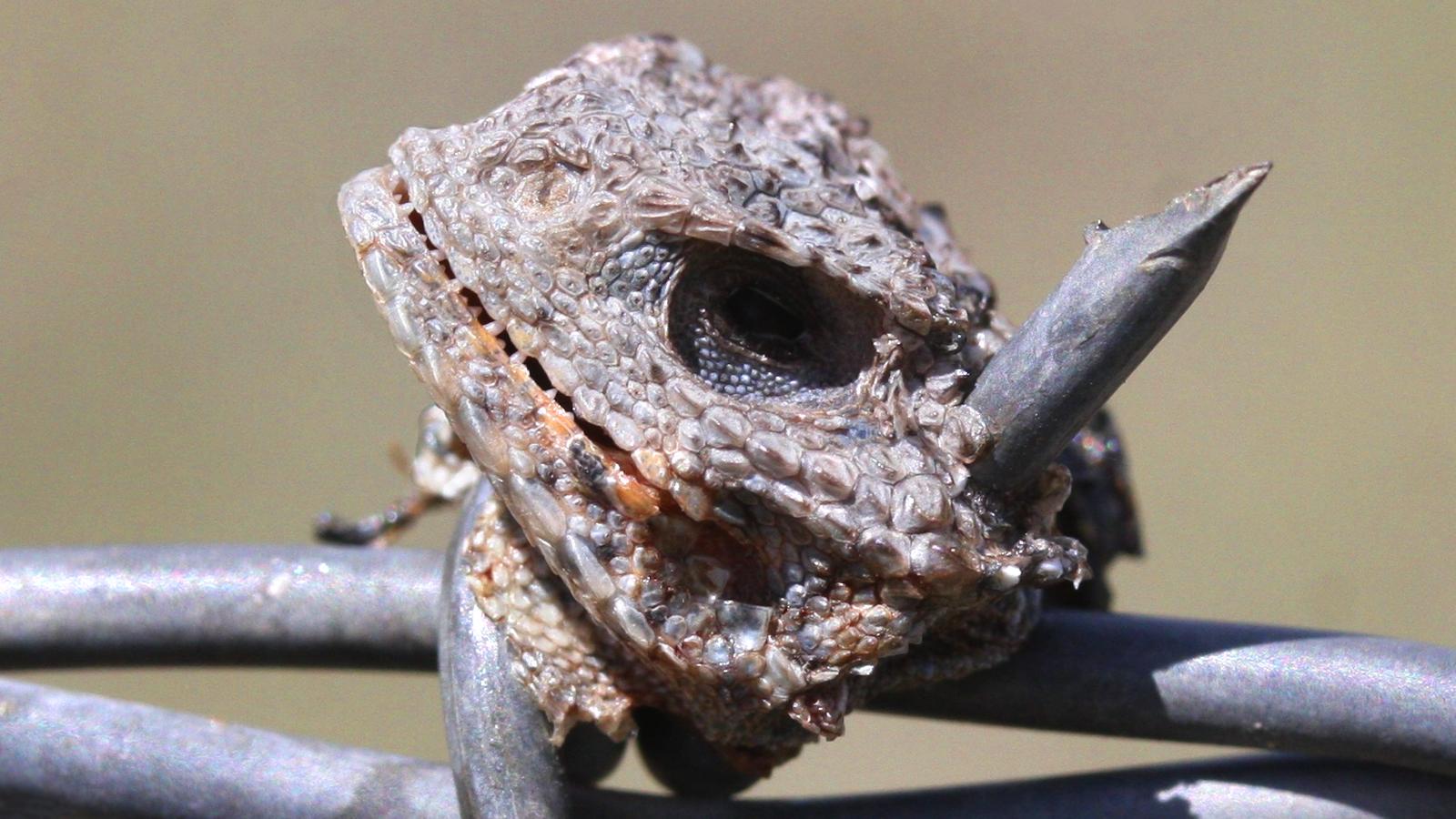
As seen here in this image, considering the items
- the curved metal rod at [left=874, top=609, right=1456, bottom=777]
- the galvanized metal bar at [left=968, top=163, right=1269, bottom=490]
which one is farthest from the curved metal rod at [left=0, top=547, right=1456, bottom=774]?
the galvanized metal bar at [left=968, top=163, right=1269, bottom=490]

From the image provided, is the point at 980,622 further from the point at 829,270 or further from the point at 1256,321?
the point at 1256,321

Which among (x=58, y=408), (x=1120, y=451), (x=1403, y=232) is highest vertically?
(x=1403, y=232)

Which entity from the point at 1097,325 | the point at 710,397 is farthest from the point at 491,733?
the point at 1097,325

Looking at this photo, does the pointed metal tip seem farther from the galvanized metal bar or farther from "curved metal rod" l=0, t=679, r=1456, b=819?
"curved metal rod" l=0, t=679, r=1456, b=819

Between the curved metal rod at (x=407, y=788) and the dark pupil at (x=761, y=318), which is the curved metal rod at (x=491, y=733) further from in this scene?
the dark pupil at (x=761, y=318)

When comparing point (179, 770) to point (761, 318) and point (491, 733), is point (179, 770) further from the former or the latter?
point (761, 318)

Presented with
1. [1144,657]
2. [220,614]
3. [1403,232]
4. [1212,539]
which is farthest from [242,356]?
[1144,657]
